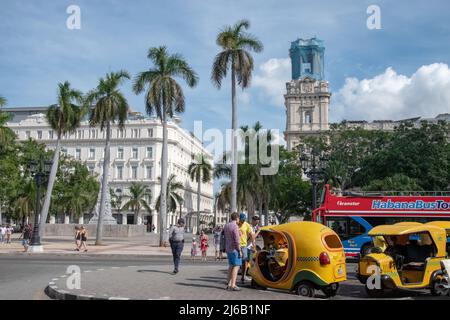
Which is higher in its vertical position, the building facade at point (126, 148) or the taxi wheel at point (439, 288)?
the building facade at point (126, 148)

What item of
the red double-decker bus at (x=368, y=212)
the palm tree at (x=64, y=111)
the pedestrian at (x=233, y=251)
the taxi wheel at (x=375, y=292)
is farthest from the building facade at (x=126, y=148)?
the taxi wheel at (x=375, y=292)

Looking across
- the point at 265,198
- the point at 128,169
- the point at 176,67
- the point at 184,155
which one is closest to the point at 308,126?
the point at 184,155

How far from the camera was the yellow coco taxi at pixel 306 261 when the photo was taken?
10016mm

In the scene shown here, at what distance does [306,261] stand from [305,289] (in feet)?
2.04

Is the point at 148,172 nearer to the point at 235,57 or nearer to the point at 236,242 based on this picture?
the point at 235,57

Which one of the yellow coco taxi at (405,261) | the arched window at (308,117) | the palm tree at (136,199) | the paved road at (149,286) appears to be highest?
the arched window at (308,117)

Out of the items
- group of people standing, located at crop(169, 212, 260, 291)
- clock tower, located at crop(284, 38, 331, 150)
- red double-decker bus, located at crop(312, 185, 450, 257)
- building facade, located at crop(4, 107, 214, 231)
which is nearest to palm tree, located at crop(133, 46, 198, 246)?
red double-decker bus, located at crop(312, 185, 450, 257)

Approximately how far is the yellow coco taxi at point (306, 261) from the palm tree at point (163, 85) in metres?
24.0

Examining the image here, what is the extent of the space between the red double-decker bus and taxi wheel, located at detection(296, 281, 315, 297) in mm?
14062

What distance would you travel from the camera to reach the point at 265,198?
52.5 meters

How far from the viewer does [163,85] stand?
1332 inches

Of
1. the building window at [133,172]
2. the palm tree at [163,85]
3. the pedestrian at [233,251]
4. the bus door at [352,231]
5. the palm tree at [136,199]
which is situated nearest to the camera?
the pedestrian at [233,251]

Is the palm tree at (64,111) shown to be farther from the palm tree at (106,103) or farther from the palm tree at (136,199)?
the palm tree at (136,199)
